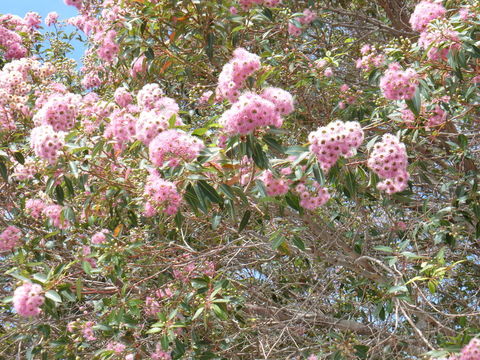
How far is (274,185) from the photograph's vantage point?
286 cm

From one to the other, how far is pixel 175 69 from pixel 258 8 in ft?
2.65

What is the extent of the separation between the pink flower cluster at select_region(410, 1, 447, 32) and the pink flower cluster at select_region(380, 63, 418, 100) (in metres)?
0.52

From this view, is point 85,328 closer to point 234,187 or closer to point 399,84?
point 234,187

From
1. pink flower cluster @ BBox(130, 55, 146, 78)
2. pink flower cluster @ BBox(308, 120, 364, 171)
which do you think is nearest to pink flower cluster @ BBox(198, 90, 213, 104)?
pink flower cluster @ BBox(130, 55, 146, 78)

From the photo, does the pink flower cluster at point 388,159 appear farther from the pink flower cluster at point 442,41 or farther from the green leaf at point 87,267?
the green leaf at point 87,267

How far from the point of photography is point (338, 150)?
95.5 inches

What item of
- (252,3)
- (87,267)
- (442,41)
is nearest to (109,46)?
(252,3)

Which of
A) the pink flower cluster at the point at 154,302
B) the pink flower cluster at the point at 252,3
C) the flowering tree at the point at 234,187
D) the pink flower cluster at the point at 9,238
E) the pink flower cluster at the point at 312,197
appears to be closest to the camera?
the flowering tree at the point at 234,187

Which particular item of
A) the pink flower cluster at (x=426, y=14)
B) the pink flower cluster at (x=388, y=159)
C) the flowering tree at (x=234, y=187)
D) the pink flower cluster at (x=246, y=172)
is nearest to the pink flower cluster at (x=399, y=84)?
the flowering tree at (x=234, y=187)

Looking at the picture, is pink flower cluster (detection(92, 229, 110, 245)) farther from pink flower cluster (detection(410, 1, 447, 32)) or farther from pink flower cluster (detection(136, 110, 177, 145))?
pink flower cluster (detection(410, 1, 447, 32))

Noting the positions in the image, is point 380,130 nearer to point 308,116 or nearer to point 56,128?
point 308,116

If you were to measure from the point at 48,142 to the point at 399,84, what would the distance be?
1.75 meters

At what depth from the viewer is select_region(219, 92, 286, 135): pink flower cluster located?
241cm

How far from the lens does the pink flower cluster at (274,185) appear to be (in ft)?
9.36
